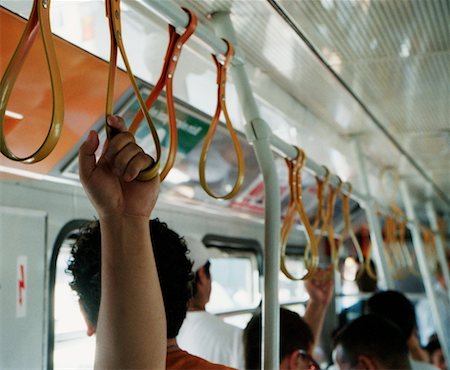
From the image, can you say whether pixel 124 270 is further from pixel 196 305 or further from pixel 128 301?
pixel 196 305

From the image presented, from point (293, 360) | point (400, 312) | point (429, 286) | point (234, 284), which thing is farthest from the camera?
point (429, 286)

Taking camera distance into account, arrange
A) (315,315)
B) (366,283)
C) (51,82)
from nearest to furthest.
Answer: (51,82), (315,315), (366,283)

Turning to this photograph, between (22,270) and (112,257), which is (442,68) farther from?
(112,257)

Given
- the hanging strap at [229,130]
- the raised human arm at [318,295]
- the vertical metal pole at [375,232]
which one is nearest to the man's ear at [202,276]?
the raised human arm at [318,295]

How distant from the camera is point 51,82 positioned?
975 mm

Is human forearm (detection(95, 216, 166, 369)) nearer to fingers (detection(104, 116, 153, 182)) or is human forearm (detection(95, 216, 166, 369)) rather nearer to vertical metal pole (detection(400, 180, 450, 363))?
fingers (detection(104, 116, 153, 182))

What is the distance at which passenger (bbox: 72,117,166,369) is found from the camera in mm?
1020

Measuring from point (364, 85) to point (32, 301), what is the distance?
6.69ft

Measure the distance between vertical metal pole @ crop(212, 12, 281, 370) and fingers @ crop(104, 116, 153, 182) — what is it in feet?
3.05

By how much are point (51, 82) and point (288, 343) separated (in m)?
1.95

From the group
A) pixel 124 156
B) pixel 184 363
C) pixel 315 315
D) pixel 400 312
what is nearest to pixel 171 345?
pixel 184 363

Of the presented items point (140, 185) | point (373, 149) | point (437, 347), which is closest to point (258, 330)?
point (140, 185)

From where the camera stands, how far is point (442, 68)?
312 centimetres

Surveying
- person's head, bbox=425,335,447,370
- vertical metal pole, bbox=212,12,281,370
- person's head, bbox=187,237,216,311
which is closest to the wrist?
person's head, bbox=187,237,216,311
